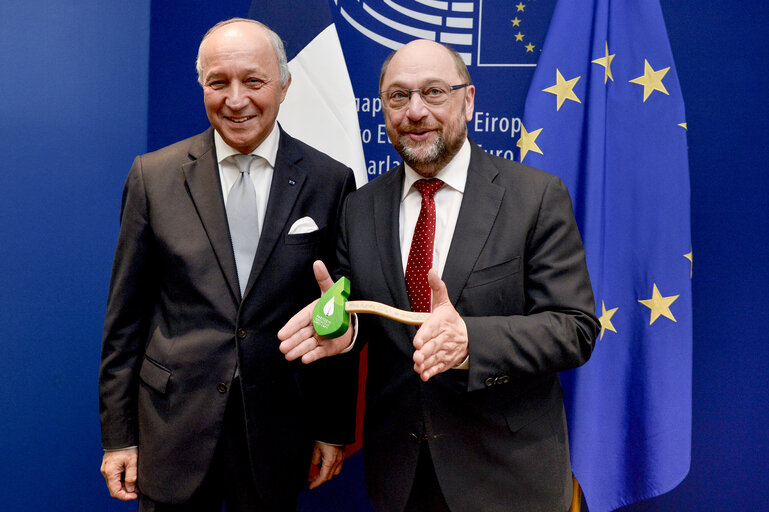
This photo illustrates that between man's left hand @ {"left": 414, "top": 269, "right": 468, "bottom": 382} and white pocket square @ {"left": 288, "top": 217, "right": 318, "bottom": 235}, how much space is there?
1.76ft

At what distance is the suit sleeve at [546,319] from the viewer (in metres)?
1.35

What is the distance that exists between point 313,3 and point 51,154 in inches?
48.7

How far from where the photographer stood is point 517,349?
138 centimetres

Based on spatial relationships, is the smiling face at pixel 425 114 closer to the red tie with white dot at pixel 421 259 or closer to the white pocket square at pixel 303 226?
the red tie with white dot at pixel 421 259

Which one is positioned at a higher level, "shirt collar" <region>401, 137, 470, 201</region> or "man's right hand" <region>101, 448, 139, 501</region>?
"shirt collar" <region>401, 137, 470, 201</region>

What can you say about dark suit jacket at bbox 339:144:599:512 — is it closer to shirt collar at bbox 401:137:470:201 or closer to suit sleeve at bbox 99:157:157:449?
shirt collar at bbox 401:137:470:201

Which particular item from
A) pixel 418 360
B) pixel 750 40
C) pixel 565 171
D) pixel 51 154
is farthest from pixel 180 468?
pixel 750 40

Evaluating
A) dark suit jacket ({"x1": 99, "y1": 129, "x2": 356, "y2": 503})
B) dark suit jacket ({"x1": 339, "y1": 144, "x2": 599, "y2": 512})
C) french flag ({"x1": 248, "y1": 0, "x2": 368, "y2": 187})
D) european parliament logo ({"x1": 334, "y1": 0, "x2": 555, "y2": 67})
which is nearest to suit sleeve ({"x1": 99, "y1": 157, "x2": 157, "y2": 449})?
dark suit jacket ({"x1": 99, "y1": 129, "x2": 356, "y2": 503})

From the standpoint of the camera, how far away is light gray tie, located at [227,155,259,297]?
1.63m

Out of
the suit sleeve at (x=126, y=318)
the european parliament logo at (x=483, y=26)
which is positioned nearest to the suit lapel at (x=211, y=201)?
the suit sleeve at (x=126, y=318)

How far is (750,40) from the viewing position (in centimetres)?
233

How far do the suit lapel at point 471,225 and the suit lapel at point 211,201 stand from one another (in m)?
0.58

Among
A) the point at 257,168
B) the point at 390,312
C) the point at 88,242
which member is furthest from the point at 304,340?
the point at 88,242

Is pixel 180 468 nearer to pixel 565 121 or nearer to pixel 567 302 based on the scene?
pixel 567 302
